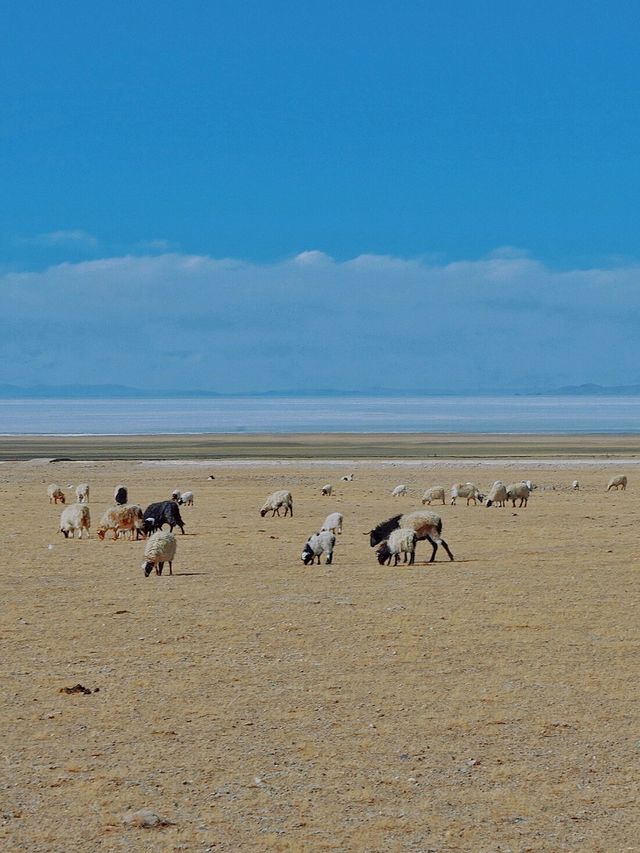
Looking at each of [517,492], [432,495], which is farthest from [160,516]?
[517,492]

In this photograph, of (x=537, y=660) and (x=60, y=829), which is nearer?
(x=60, y=829)

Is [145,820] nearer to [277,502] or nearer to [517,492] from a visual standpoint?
[277,502]

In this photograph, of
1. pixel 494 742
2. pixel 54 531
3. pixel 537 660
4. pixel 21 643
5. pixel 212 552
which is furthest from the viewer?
pixel 54 531

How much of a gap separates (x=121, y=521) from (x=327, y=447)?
54.3 meters

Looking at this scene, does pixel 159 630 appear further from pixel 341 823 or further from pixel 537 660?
pixel 341 823

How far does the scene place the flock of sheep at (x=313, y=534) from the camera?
69.3 feet

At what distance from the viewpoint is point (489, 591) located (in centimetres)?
1827

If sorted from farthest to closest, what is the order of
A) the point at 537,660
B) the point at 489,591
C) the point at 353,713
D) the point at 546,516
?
the point at 546,516 → the point at 489,591 → the point at 537,660 → the point at 353,713

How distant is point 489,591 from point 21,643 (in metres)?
8.05

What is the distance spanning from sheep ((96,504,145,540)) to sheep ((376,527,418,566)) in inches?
290

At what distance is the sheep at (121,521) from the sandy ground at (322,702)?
2.33m

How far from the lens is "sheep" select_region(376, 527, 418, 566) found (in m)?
21.4

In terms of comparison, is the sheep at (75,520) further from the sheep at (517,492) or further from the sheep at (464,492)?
the sheep at (517,492)

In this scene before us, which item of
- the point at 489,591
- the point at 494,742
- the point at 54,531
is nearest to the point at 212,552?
the point at 54,531
